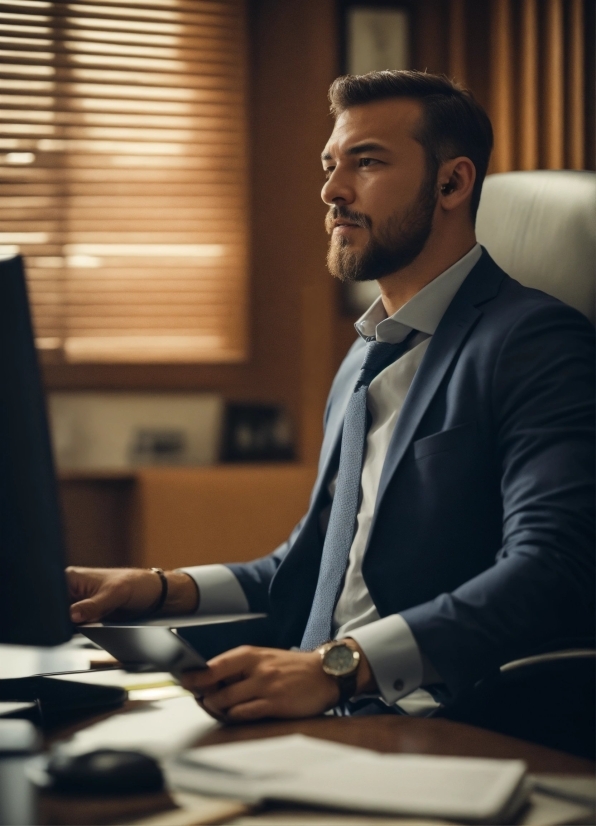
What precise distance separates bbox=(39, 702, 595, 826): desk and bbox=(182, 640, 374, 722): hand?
0.05 ft

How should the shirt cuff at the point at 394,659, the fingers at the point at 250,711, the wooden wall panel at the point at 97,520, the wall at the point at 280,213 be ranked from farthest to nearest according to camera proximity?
the wall at the point at 280,213, the wooden wall panel at the point at 97,520, the shirt cuff at the point at 394,659, the fingers at the point at 250,711

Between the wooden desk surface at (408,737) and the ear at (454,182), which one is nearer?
the wooden desk surface at (408,737)

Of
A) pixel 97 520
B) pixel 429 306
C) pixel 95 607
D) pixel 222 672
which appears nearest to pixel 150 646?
pixel 222 672

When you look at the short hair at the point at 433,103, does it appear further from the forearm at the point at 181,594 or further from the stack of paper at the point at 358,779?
the stack of paper at the point at 358,779

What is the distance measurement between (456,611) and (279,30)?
8.56ft

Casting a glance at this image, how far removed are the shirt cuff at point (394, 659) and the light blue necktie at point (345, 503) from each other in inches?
11.5

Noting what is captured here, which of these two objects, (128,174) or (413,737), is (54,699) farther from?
(128,174)

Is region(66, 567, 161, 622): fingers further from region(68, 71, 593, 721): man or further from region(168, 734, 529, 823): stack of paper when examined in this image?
region(168, 734, 529, 823): stack of paper

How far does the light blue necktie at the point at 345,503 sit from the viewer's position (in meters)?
1.27

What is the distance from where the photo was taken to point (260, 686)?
0.87m

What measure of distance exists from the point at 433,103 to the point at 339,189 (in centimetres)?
20

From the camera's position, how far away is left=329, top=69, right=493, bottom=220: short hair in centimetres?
146

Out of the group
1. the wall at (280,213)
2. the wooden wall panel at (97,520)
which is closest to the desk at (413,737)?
the wooden wall panel at (97,520)

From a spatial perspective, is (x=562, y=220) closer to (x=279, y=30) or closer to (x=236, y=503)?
(x=236, y=503)
